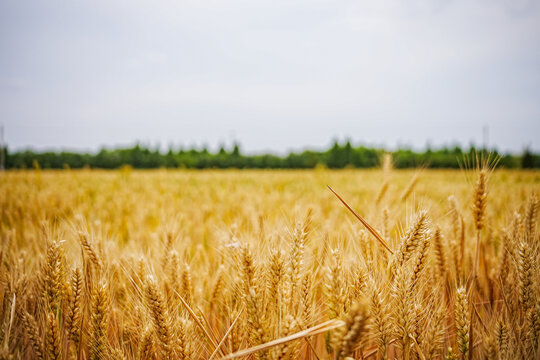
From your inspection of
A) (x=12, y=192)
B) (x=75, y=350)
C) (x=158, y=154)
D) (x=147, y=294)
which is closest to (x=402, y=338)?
(x=147, y=294)

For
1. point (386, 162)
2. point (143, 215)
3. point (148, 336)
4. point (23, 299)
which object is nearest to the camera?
point (148, 336)

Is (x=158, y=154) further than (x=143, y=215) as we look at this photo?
Yes

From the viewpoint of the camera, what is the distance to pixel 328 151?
41906 mm

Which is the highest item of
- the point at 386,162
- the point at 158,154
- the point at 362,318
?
the point at 158,154

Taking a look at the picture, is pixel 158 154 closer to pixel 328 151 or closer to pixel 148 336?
pixel 328 151

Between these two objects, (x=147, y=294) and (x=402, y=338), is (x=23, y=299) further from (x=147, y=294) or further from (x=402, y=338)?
(x=402, y=338)

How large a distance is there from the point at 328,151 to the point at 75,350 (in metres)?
42.5

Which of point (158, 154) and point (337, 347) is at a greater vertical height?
point (158, 154)

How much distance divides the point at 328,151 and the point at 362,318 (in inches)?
1680

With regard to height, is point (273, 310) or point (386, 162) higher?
point (386, 162)

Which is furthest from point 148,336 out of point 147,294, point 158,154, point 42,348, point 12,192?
point 158,154

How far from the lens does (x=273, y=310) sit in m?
0.83

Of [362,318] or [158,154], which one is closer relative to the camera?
[362,318]

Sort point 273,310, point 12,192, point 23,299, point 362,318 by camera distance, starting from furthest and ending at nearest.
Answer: point 12,192
point 23,299
point 273,310
point 362,318
